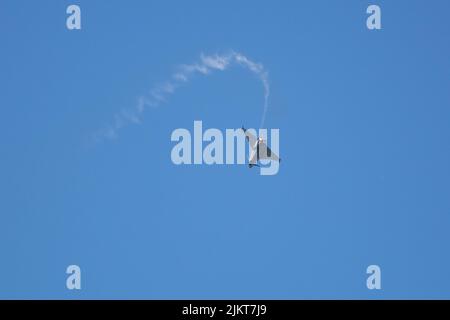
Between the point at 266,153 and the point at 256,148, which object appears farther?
the point at 266,153

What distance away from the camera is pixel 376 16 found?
90.6m
